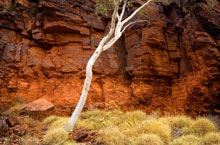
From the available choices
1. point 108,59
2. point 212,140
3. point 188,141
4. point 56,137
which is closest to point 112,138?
point 56,137

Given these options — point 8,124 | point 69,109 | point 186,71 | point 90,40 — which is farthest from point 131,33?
point 8,124

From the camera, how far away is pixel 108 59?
16312 mm

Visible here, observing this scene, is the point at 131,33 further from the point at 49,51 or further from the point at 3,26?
the point at 3,26

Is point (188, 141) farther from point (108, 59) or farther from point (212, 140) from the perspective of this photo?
point (108, 59)

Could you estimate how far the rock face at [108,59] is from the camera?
45.0 feet

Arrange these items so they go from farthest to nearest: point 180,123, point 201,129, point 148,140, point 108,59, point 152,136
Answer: point 108,59 → point 180,123 → point 201,129 → point 152,136 → point 148,140

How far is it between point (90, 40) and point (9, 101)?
8.01m

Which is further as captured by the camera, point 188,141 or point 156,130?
point 156,130

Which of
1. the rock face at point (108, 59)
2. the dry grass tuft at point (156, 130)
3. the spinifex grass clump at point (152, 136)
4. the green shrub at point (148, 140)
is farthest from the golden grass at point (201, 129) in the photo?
the rock face at point (108, 59)

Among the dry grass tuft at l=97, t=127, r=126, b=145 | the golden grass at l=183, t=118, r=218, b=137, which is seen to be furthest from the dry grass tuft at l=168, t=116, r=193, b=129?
the dry grass tuft at l=97, t=127, r=126, b=145

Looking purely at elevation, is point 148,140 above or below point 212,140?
above

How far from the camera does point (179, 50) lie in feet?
54.2

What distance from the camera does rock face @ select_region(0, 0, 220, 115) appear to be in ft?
45.0

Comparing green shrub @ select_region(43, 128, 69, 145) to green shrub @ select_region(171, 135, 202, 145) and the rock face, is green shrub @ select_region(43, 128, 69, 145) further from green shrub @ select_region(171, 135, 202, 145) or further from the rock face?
the rock face
